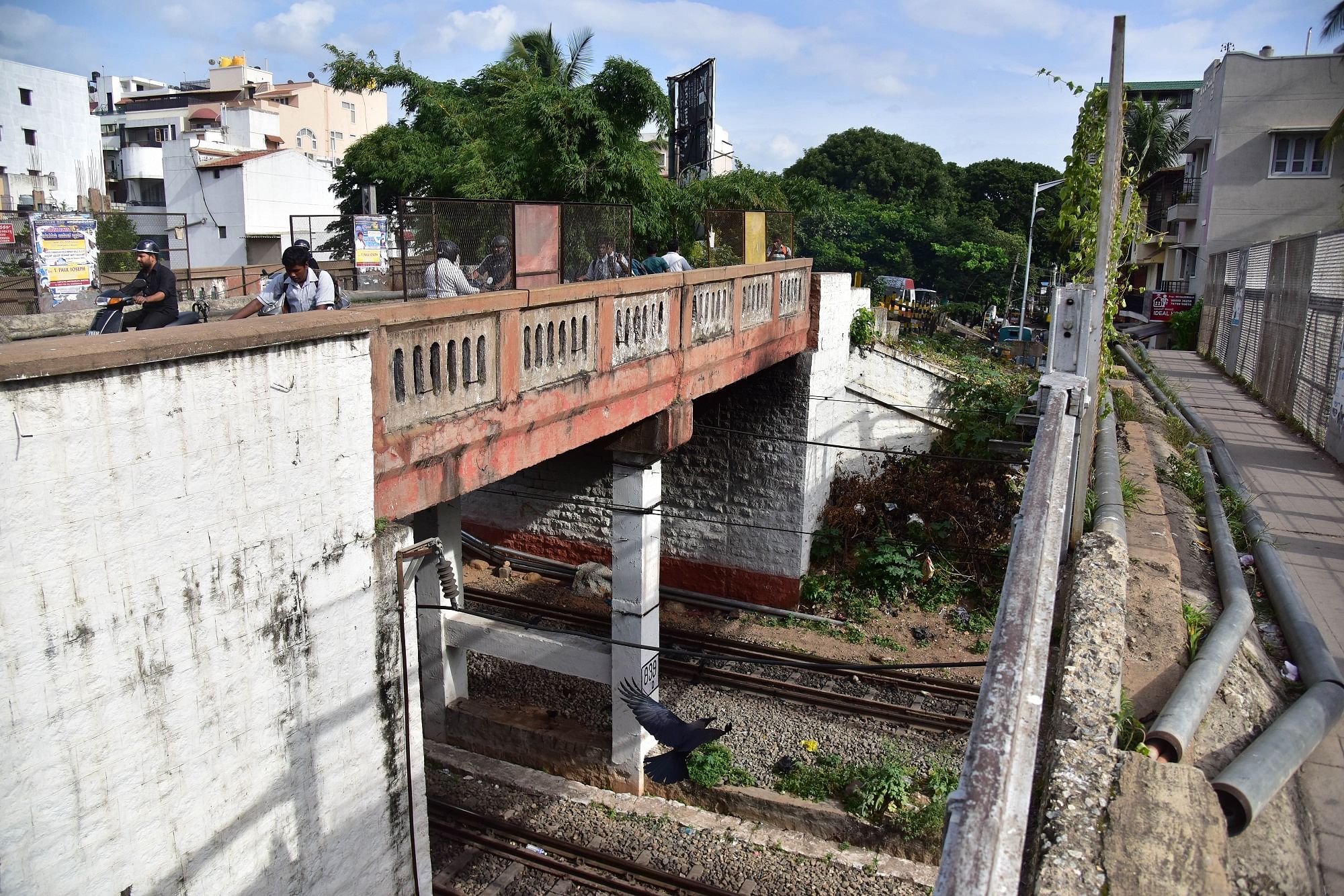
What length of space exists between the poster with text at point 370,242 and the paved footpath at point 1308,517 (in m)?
12.2

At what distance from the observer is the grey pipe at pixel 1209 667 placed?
424 cm

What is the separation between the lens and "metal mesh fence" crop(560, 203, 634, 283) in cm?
858

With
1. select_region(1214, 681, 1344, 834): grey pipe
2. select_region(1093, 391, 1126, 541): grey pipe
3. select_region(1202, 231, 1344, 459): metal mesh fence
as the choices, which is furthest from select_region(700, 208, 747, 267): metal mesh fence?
select_region(1214, 681, 1344, 834): grey pipe

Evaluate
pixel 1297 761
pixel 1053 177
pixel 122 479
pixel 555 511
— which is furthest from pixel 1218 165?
pixel 122 479

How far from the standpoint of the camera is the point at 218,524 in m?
4.55

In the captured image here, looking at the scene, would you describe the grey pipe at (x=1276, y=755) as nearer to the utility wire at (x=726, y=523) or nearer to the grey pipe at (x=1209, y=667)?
the grey pipe at (x=1209, y=667)

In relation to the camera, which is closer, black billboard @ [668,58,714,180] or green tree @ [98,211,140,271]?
black billboard @ [668,58,714,180]

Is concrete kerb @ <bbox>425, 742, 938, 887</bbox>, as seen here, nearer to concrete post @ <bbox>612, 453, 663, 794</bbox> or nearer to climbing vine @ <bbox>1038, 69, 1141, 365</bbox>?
concrete post @ <bbox>612, 453, 663, 794</bbox>

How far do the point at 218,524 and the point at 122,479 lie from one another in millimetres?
565

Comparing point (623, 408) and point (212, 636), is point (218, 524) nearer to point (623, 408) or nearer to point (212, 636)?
point (212, 636)

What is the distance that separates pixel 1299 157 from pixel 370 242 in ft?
110

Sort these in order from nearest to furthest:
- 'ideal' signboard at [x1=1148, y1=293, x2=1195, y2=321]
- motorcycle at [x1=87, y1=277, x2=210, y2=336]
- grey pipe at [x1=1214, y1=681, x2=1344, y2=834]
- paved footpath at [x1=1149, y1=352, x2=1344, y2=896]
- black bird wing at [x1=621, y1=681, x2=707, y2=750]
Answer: grey pipe at [x1=1214, y1=681, x2=1344, y2=834], paved footpath at [x1=1149, y1=352, x2=1344, y2=896], motorcycle at [x1=87, y1=277, x2=210, y2=336], black bird wing at [x1=621, y1=681, x2=707, y2=750], 'ideal' signboard at [x1=1148, y1=293, x2=1195, y2=321]

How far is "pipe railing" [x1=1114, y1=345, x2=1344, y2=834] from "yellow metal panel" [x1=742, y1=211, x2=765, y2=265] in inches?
329

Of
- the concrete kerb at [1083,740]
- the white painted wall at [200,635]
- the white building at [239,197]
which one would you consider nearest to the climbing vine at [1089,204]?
the concrete kerb at [1083,740]
